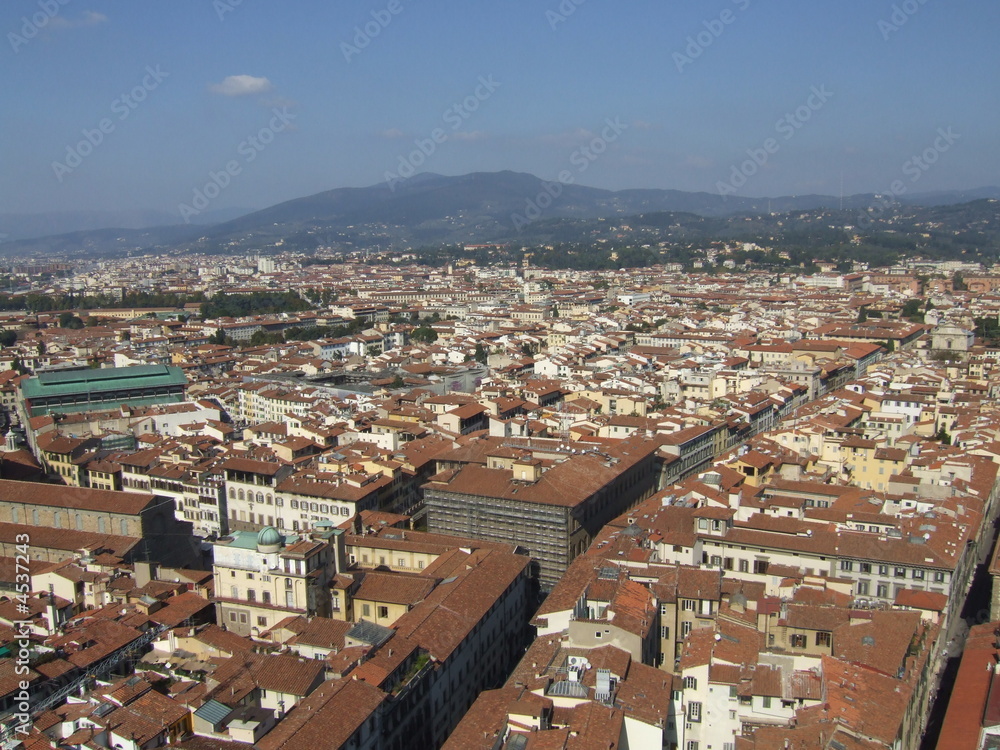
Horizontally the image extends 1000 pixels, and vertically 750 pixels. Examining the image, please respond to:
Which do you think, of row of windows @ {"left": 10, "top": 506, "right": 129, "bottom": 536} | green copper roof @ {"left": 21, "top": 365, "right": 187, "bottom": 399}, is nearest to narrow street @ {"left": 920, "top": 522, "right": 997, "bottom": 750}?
row of windows @ {"left": 10, "top": 506, "right": 129, "bottom": 536}

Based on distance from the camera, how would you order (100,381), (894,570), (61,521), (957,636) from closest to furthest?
(894,570)
(957,636)
(61,521)
(100,381)

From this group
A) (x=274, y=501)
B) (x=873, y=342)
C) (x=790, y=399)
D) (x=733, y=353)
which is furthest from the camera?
(x=873, y=342)

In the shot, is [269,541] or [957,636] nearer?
[269,541]

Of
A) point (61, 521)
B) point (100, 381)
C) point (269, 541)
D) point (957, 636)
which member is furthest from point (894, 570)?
point (100, 381)

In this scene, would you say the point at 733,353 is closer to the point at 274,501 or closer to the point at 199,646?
the point at 274,501

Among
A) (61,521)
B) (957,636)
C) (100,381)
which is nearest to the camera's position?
(957,636)

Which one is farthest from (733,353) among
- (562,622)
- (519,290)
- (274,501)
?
(519,290)

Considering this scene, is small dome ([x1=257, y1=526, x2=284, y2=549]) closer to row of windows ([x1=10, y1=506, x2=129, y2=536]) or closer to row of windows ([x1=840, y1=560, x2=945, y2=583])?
row of windows ([x1=10, y1=506, x2=129, y2=536])

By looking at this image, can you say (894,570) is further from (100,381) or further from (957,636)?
(100,381)

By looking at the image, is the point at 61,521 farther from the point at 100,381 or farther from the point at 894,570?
the point at 894,570

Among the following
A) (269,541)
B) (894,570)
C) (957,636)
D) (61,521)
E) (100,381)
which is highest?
(269,541)

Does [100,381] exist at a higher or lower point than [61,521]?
higher
